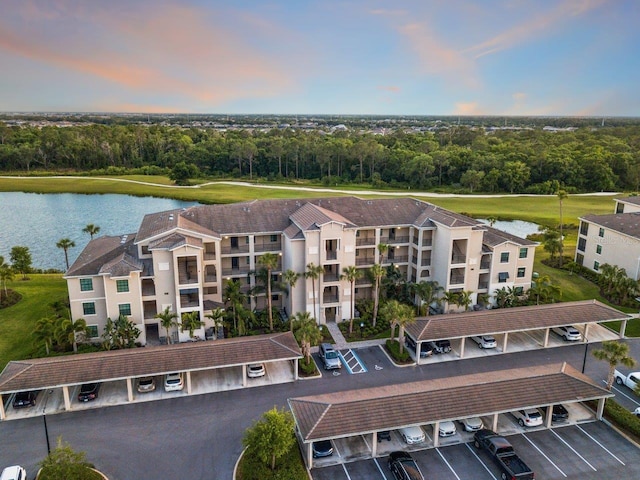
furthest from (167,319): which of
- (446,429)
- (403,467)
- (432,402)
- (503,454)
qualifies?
(503,454)

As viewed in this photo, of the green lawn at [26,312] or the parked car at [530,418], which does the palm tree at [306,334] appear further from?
the green lawn at [26,312]

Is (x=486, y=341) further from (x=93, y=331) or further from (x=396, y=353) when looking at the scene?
(x=93, y=331)

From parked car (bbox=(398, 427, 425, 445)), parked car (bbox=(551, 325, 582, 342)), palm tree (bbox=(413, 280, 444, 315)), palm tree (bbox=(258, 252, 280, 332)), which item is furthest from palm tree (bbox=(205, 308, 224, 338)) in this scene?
parked car (bbox=(551, 325, 582, 342))

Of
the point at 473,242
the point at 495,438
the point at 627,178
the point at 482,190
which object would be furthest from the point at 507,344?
the point at 627,178

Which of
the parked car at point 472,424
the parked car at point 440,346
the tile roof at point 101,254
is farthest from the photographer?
the parked car at point 440,346

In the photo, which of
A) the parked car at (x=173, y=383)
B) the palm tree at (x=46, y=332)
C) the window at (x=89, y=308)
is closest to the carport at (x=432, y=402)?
the parked car at (x=173, y=383)

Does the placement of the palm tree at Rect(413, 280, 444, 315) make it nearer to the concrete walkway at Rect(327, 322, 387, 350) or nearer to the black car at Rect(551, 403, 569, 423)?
the concrete walkway at Rect(327, 322, 387, 350)
